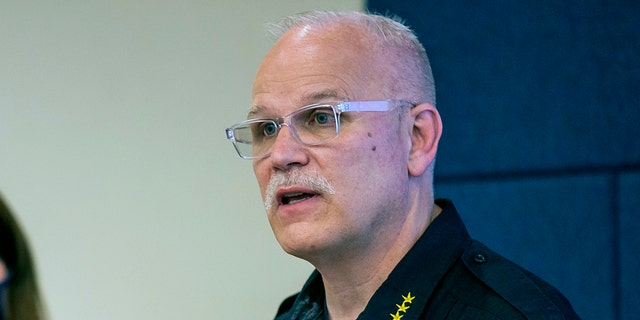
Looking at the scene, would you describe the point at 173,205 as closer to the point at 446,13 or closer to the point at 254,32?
the point at 254,32

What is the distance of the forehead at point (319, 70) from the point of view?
1384mm

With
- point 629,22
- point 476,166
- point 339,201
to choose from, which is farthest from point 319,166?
point 629,22

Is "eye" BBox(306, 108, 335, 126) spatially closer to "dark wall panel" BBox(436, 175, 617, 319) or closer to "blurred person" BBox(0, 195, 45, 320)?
"blurred person" BBox(0, 195, 45, 320)

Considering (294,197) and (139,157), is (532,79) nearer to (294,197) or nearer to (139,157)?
(294,197)

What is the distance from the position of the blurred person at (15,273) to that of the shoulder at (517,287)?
2.13 feet

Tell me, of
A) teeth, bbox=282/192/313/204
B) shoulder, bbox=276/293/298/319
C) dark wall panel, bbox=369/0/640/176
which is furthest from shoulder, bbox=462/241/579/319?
dark wall panel, bbox=369/0/640/176

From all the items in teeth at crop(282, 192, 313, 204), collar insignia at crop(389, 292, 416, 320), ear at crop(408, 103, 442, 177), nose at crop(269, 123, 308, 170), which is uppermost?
nose at crop(269, 123, 308, 170)

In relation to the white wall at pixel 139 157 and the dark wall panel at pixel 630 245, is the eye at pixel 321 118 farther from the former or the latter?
the dark wall panel at pixel 630 245

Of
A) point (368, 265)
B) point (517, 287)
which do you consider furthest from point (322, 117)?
point (517, 287)

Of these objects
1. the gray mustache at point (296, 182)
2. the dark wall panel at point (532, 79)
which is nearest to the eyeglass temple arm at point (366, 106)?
the gray mustache at point (296, 182)

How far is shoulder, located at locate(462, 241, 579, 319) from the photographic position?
4.16ft

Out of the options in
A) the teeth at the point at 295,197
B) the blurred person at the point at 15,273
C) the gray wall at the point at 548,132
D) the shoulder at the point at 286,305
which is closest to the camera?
the blurred person at the point at 15,273

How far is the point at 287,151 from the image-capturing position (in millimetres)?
1358

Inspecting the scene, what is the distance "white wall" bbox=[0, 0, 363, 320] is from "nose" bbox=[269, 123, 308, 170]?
563 millimetres
